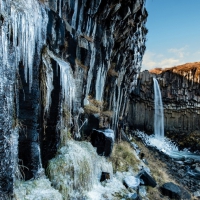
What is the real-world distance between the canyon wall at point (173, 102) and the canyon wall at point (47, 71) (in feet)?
47.3

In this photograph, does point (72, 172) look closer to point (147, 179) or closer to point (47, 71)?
point (47, 71)

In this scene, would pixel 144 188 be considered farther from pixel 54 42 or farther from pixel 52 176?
pixel 54 42

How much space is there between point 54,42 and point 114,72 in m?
6.08

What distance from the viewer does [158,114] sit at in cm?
2417

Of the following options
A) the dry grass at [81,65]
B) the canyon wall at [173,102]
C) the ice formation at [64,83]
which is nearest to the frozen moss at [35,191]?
the ice formation at [64,83]

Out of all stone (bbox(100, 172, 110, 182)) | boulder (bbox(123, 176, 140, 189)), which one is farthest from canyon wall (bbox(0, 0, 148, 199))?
boulder (bbox(123, 176, 140, 189))

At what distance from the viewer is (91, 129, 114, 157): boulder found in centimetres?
779

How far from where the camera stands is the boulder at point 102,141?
25.6ft

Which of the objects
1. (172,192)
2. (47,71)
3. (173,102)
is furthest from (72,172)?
(173,102)

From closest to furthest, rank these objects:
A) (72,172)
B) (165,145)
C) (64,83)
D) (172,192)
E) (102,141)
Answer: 1. (72,172)
2. (64,83)
3. (102,141)
4. (172,192)
5. (165,145)

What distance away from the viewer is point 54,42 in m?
5.79

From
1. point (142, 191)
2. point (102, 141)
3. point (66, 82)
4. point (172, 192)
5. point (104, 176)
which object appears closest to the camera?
point (66, 82)

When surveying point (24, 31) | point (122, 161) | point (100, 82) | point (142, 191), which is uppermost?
point (24, 31)

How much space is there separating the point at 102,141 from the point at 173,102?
61.0ft
